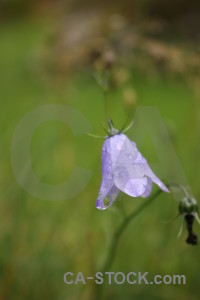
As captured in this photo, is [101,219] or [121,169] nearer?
[121,169]

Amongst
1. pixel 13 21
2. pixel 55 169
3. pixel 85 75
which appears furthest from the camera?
pixel 13 21

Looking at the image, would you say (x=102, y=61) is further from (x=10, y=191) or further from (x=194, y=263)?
(x=10, y=191)

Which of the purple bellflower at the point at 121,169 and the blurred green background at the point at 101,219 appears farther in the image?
the blurred green background at the point at 101,219

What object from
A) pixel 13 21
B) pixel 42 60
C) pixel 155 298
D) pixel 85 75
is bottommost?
pixel 155 298

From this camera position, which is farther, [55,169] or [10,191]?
[55,169]

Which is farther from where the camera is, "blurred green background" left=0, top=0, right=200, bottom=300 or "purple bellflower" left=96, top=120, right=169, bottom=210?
"blurred green background" left=0, top=0, right=200, bottom=300

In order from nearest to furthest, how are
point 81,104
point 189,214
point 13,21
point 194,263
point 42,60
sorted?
point 189,214 → point 194,263 → point 42,60 → point 81,104 → point 13,21

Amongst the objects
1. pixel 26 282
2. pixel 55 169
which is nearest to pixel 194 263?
pixel 26 282

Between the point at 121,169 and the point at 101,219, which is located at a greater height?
the point at 121,169
